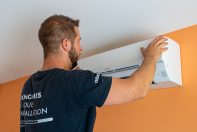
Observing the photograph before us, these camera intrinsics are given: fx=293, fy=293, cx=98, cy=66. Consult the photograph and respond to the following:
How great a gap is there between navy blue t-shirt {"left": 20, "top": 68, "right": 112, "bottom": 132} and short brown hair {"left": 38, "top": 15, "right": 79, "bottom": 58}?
11 cm

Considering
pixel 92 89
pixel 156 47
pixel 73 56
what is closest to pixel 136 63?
pixel 156 47

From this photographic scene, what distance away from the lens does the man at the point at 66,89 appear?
3.28 feet

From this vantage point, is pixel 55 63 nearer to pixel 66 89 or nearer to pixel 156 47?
pixel 66 89

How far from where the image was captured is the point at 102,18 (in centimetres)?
148

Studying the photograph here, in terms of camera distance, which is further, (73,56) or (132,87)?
(73,56)

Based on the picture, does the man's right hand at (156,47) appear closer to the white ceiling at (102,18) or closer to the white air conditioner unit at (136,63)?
the white air conditioner unit at (136,63)

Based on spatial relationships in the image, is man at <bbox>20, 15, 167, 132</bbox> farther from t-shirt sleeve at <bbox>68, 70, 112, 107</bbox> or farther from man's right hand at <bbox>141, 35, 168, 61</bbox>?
man's right hand at <bbox>141, 35, 168, 61</bbox>

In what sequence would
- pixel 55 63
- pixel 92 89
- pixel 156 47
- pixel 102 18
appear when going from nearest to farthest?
pixel 92 89
pixel 55 63
pixel 156 47
pixel 102 18

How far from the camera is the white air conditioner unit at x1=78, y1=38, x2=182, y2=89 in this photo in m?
1.37

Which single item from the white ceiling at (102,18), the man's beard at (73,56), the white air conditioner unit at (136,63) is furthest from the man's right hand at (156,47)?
the man's beard at (73,56)

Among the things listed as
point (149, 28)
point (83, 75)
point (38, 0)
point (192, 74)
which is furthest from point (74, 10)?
point (192, 74)

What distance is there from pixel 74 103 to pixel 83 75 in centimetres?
10

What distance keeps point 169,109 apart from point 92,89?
0.65m

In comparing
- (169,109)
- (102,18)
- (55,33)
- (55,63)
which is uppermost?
(102,18)
